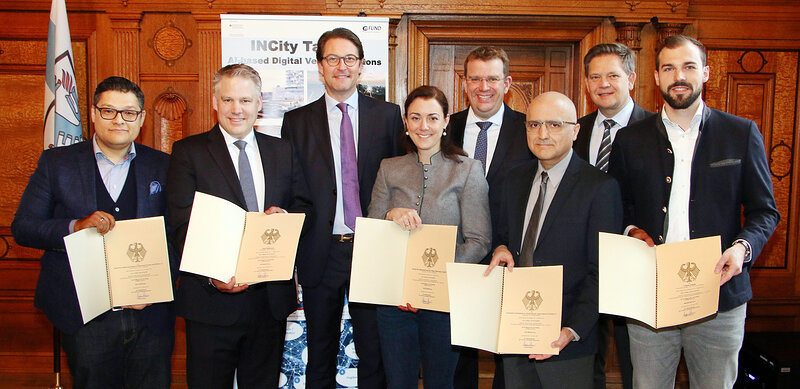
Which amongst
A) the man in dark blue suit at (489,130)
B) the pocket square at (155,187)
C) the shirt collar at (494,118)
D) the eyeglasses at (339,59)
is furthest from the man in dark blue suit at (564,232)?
the pocket square at (155,187)

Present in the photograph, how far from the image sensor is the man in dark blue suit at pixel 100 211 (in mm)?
2281

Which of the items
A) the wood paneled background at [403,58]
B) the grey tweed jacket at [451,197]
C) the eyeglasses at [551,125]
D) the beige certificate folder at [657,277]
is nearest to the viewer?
the beige certificate folder at [657,277]

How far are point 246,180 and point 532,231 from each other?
1.20 meters

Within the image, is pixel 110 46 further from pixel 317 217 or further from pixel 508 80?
pixel 508 80

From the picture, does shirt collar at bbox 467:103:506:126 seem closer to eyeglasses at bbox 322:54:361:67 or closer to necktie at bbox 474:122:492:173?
necktie at bbox 474:122:492:173

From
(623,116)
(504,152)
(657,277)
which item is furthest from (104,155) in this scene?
Answer: (623,116)

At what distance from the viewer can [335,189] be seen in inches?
107

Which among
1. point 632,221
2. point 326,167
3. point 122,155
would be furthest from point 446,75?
point 122,155

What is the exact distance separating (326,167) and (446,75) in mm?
1986

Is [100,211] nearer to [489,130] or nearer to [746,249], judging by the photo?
[489,130]

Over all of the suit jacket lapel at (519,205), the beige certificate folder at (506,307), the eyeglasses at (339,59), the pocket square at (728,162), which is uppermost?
the eyeglasses at (339,59)

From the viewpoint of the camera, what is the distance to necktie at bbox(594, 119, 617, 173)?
280cm

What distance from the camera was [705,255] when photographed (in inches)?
78.3

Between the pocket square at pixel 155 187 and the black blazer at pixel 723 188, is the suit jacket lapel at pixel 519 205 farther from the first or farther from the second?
the pocket square at pixel 155 187
